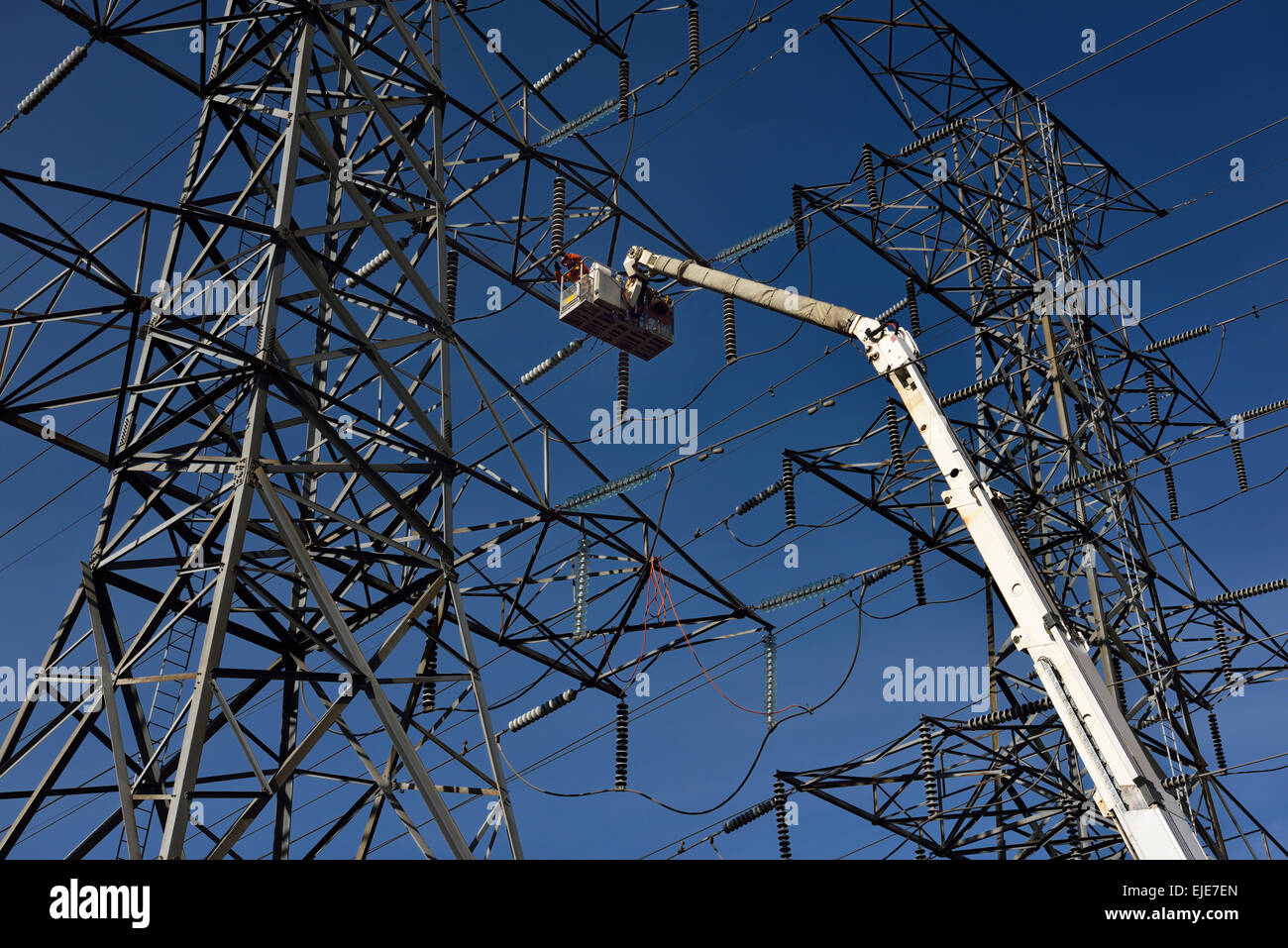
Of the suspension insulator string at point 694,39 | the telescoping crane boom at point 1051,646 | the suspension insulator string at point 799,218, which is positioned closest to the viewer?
the telescoping crane boom at point 1051,646

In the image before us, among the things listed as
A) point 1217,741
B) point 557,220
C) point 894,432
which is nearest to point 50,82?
point 557,220

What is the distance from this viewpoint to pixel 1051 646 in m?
12.9

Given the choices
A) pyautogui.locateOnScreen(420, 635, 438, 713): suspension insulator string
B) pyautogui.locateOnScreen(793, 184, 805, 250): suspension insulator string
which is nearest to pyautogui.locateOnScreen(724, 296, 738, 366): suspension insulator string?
pyautogui.locateOnScreen(793, 184, 805, 250): suspension insulator string

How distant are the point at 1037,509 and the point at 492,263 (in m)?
8.31

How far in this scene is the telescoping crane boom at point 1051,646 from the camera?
39.1ft

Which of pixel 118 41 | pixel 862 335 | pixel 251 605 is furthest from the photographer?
pixel 862 335

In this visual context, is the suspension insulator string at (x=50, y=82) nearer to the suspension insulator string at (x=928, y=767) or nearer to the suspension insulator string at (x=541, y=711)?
the suspension insulator string at (x=541, y=711)

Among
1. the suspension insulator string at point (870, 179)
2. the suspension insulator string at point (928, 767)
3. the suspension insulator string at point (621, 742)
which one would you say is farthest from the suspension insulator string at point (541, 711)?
the suspension insulator string at point (870, 179)

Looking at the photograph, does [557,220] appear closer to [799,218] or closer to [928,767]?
[799,218]

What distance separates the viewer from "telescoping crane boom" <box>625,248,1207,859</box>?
11922 mm

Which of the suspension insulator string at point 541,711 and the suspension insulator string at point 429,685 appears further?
the suspension insulator string at point 541,711
